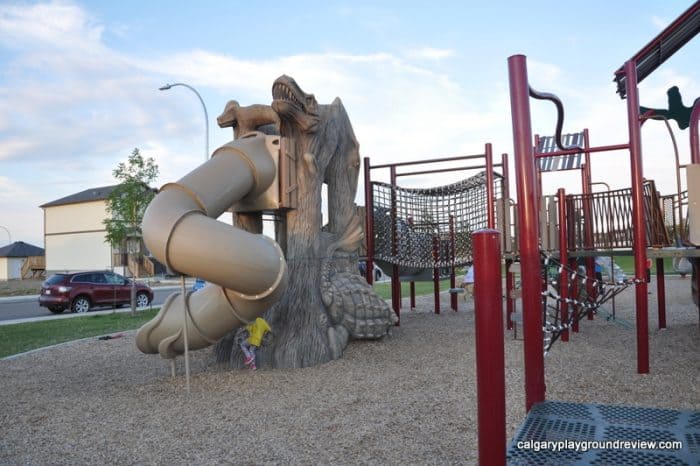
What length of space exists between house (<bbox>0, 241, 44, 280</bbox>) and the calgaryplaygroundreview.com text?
211 ft

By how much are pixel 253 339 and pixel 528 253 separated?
345 cm

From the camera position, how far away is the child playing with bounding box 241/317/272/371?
5.79 m

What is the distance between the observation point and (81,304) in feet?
55.2

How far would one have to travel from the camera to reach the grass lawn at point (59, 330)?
9.33m

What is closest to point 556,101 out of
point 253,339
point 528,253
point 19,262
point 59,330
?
point 528,253

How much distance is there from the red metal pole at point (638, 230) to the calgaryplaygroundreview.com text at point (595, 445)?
3.19 m

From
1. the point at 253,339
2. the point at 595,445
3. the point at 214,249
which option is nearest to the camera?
the point at 595,445

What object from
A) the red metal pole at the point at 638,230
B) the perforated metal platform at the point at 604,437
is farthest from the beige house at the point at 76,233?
the perforated metal platform at the point at 604,437

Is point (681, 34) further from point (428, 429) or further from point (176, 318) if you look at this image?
point (176, 318)

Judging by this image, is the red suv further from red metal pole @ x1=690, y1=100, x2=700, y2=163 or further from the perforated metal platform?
the perforated metal platform

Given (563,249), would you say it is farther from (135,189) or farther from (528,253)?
(135,189)

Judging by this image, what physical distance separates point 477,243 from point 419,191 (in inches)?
312

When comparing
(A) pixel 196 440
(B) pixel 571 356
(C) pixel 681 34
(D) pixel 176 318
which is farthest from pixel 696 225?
(D) pixel 176 318

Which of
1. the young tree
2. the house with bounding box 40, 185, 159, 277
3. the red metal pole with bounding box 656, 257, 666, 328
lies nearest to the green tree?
the young tree
